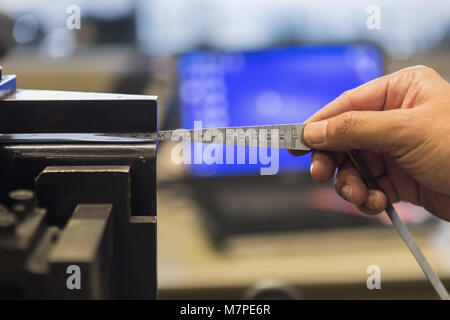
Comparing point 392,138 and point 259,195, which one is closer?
point 392,138

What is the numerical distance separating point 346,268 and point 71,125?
4.02 ft

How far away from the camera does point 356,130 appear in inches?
31.6

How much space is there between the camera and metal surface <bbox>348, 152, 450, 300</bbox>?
756mm

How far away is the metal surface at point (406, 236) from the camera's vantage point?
76 cm

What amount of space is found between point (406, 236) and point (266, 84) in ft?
3.89

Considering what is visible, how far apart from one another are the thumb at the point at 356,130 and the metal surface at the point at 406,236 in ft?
0.33

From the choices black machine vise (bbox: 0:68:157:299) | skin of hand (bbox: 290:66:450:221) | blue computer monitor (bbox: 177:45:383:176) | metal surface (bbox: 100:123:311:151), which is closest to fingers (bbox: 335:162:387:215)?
skin of hand (bbox: 290:66:450:221)

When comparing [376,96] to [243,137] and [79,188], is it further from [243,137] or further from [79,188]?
[79,188]

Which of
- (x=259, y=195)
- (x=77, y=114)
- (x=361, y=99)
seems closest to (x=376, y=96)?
(x=361, y=99)

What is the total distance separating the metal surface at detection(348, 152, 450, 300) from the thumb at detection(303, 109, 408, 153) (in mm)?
99

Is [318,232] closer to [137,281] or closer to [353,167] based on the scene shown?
[353,167]

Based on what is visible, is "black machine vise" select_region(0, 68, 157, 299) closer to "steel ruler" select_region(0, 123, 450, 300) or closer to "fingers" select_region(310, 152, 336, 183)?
"steel ruler" select_region(0, 123, 450, 300)

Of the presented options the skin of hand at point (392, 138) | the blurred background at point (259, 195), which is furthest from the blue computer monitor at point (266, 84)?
the skin of hand at point (392, 138)
